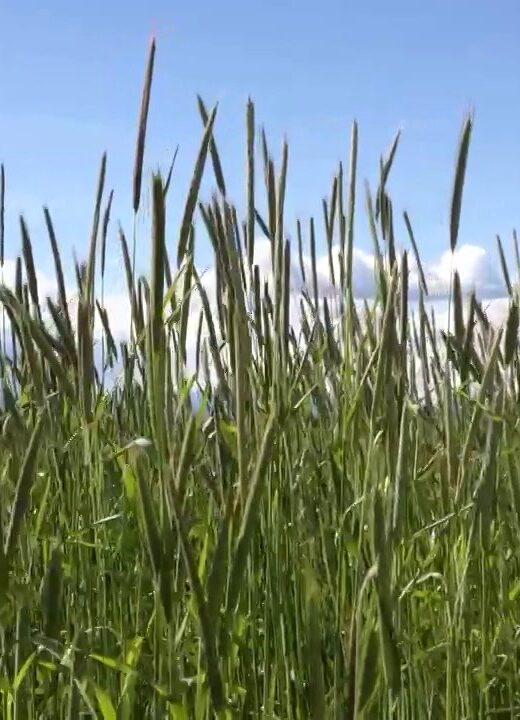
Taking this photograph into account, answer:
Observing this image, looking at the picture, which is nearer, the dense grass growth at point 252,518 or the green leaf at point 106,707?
the dense grass growth at point 252,518

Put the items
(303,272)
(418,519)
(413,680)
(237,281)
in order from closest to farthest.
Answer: (237,281), (413,680), (418,519), (303,272)

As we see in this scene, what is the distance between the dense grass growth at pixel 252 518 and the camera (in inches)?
24.7

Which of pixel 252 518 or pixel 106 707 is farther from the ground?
pixel 252 518

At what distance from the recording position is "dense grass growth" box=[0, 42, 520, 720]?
627 mm

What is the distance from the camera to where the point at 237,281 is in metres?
0.60

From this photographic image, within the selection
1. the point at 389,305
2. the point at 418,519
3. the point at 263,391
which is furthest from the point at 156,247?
the point at 418,519

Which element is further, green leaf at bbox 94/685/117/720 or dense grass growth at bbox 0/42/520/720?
green leaf at bbox 94/685/117/720

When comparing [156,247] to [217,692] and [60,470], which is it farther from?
[60,470]

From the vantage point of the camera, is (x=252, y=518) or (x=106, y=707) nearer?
(x=252, y=518)

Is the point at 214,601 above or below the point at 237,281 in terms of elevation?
below

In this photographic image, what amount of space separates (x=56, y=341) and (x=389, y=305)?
43 centimetres

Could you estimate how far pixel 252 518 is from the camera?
588mm

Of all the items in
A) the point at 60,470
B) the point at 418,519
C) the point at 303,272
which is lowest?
the point at 418,519

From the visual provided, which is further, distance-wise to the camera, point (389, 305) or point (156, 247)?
point (389, 305)
